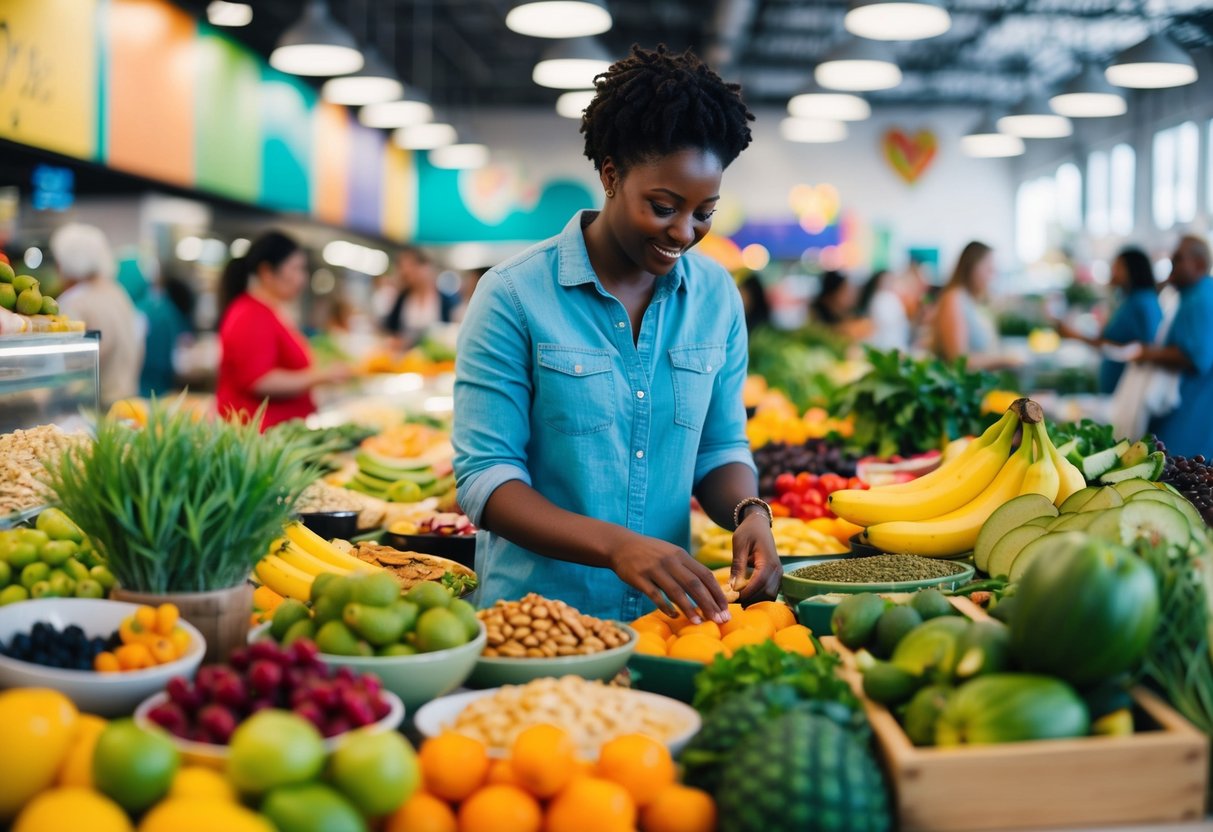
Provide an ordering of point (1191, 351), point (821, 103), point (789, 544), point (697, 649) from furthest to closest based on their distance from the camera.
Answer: point (821, 103), point (1191, 351), point (789, 544), point (697, 649)

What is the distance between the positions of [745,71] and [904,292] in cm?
594

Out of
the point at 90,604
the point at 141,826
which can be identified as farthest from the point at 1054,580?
the point at 90,604

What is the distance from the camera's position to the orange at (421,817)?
4.91 ft

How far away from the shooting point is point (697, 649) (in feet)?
6.81

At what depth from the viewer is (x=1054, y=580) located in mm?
1684

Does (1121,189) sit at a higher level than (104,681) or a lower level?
higher

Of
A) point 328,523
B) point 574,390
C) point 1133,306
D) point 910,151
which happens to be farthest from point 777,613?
point 910,151

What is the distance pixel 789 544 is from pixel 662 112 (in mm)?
1425

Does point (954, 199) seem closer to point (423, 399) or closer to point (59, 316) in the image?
point (423, 399)

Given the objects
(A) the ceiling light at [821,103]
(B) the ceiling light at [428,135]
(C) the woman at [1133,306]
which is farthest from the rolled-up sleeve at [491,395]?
(B) the ceiling light at [428,135]

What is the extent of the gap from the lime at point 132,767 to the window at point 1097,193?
17391 millimetres

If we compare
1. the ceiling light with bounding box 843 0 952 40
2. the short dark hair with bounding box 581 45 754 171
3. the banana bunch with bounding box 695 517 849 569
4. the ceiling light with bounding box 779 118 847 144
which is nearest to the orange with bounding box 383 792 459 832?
the short dark hair with bounding box 581 45 754 171

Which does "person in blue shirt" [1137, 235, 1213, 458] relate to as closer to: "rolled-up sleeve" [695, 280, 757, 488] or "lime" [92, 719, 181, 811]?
"rolled-up sleeve" [695, 280, 757, 488]

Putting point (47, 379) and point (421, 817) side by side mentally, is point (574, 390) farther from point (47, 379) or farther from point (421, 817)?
point (47, 379)
